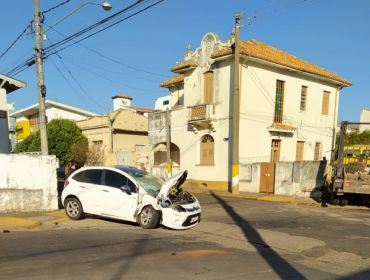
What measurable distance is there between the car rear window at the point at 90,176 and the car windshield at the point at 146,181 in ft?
2.28

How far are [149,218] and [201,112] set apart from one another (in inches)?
548

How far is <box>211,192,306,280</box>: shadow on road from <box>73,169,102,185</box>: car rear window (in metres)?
4.28

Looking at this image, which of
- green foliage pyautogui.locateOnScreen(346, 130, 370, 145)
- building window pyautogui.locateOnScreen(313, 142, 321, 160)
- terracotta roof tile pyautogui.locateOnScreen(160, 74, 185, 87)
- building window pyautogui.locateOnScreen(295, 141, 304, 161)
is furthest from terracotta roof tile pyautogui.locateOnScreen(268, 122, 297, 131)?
terracotta roof tile pyautogui.locateOnScreen(160, 74, 185, 87)

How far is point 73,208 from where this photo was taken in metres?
11.6

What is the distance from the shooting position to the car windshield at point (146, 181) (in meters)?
10.7

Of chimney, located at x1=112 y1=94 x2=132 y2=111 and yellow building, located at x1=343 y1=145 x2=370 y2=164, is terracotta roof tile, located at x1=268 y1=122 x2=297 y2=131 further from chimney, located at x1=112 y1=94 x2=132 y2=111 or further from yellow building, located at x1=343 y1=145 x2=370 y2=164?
chimney, located at x1=112 y1=94 x2=132 y2=111

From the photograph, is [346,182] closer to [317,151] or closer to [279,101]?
[279,101]

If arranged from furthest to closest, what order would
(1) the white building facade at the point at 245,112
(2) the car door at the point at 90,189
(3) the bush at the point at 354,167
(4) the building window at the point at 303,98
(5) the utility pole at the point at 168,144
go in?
(4) the building window at the point at 303,98 < (5) the utility pole at the point at 168,144 < (1) the white building facade at the point at 245,112 < (3) the bush at the point at 354,167 < (2) the car door at the point at 90,189

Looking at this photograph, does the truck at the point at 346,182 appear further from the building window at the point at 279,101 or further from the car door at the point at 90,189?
the car door at the point at 90,189

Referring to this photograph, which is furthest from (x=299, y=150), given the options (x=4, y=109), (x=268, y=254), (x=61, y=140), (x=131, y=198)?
(x=61, y=140)

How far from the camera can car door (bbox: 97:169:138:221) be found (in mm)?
10586

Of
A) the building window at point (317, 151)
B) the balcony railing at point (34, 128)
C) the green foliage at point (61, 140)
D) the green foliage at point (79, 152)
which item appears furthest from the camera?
the balcony railing at point (34, 128)

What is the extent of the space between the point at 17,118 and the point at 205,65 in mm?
34137

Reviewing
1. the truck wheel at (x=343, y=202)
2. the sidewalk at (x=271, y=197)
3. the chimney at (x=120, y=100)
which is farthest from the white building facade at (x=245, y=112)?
the chimney at (x=120, y=100)
